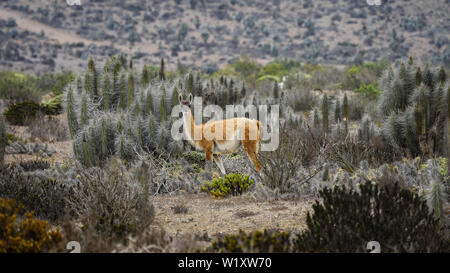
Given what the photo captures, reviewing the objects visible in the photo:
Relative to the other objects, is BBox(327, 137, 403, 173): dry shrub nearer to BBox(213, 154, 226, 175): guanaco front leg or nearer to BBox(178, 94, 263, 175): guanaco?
BBox(178, 94, 263, 175): guanaco

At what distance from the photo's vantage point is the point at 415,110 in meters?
8.58

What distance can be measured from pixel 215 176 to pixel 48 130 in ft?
21.2

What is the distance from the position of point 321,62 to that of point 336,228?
3344 centimetres

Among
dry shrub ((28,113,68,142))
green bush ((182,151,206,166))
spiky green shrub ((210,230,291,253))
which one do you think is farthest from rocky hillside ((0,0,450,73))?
spiky green shrub ((210,230,291,253))

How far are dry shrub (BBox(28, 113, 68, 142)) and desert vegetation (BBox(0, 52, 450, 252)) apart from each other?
35 mm

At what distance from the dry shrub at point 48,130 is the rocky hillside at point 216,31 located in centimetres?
2143

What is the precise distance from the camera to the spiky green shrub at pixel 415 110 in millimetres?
8413

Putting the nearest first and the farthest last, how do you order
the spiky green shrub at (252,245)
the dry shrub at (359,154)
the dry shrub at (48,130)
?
the spiky green shrub at (252,245)
the dry shrub at (359,154)
the dry shrub at (48,130)

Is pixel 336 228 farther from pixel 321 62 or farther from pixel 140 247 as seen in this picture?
pixel 321 62

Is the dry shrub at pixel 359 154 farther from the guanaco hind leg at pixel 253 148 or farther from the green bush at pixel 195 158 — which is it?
the green bush at pixel 195 158

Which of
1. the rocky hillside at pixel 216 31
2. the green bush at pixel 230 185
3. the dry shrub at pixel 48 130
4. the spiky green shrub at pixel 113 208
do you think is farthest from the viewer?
the rocky hillside at pixel 216 31

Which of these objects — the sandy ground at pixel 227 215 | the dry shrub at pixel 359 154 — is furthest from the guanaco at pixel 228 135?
the dry shrub at pixel 359 154

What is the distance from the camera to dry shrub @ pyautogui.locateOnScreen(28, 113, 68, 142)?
1220 centimetres

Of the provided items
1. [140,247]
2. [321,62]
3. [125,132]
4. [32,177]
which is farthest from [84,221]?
[321,62]
